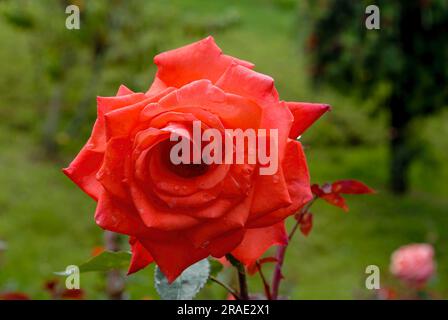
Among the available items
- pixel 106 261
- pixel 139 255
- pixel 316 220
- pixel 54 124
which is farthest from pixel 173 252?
pixel 54 124

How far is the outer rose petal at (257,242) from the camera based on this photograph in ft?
1.39

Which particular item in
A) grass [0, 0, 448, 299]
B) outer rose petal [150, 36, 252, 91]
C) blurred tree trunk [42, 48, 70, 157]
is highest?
blurred tree trunk [42, 48, 70, 157]

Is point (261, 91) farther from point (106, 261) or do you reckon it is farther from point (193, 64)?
point (106, 261)

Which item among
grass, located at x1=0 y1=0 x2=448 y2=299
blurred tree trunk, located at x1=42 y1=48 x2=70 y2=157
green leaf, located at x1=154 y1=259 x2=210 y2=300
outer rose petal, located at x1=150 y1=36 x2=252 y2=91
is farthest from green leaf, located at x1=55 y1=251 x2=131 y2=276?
blurred tree trunk, located at x1=42 y1=48 x2=70 y2=157

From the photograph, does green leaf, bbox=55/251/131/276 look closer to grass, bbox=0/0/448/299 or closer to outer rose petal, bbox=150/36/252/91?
outer rose petal, bbox=150/36/252/91

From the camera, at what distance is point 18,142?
382 cm

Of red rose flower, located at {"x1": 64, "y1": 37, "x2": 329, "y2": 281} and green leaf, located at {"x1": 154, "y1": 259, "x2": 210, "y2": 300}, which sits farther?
green leaf, located at {"x1": 154, "y1": 259, "x2": 210, "y2": 300}

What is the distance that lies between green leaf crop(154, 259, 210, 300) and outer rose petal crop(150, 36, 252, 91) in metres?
0.13

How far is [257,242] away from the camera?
0.43 meters

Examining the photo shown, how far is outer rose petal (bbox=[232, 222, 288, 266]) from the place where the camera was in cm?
42

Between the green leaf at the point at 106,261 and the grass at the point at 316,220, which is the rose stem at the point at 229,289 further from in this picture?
the grass at the point at 316,220

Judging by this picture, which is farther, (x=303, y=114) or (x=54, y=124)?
(x=54, y=124)

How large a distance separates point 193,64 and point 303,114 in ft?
0.23

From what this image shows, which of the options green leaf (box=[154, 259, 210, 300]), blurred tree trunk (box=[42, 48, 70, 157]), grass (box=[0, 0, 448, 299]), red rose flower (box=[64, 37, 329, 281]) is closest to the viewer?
red rose flower (box=[64, 37, 329, 281])
